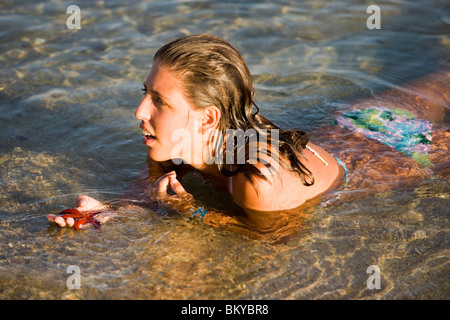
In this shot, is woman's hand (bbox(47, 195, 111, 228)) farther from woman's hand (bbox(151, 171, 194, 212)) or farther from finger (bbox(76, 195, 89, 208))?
woman's hand (bbox(151, 171, 194, 212))

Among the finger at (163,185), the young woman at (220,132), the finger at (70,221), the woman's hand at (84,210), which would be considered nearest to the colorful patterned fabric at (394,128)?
the young woman at (220,132)

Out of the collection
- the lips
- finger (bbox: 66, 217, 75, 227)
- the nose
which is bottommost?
finger (bbox: 66, 217, 75, 227)

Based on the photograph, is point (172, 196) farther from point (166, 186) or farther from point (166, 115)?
point (166, 115)

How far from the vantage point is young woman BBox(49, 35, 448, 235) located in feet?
11.7

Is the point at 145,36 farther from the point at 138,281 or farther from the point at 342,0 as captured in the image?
the point at 138,281

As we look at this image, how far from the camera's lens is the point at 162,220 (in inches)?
158

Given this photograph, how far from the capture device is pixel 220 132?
3.84 metres

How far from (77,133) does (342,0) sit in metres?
4.75

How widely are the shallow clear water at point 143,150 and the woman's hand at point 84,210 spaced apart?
8 cm

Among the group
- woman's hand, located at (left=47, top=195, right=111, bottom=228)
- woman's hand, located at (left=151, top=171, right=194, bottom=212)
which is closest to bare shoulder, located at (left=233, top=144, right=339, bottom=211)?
woman's hand, located at (left=151, top=171, right=194, bottom=212)

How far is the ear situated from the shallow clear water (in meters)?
0.73
